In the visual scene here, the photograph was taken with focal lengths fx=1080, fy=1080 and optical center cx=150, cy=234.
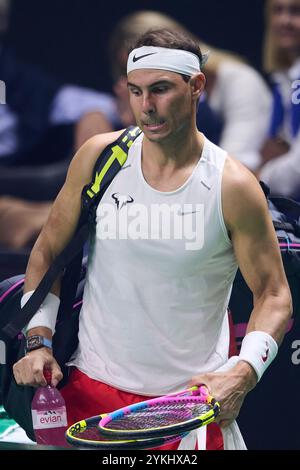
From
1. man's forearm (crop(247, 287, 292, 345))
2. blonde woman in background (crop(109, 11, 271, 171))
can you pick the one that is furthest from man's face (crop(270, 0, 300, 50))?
man's forearm (crop(247, 287, 292, 345))

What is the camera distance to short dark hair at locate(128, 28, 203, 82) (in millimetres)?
3002

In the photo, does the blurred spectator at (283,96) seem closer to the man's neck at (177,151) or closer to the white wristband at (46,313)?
the man's neck at (177,151)

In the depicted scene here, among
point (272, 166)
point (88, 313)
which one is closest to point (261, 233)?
point (88, 313)

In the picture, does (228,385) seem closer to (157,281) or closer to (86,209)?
(157,281)

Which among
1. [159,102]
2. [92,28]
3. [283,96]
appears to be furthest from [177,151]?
[92,28]

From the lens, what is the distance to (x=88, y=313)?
3.12m

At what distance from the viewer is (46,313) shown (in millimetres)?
3123

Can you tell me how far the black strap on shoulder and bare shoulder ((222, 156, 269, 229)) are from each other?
0.32m

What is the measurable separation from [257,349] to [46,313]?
64 centimetres

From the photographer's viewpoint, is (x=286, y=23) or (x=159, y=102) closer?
(x=159, y=102)

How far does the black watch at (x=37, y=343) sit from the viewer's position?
307cm

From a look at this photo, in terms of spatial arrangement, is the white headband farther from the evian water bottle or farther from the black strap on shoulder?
the evian water bottle

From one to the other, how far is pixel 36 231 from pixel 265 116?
895 millimetres
